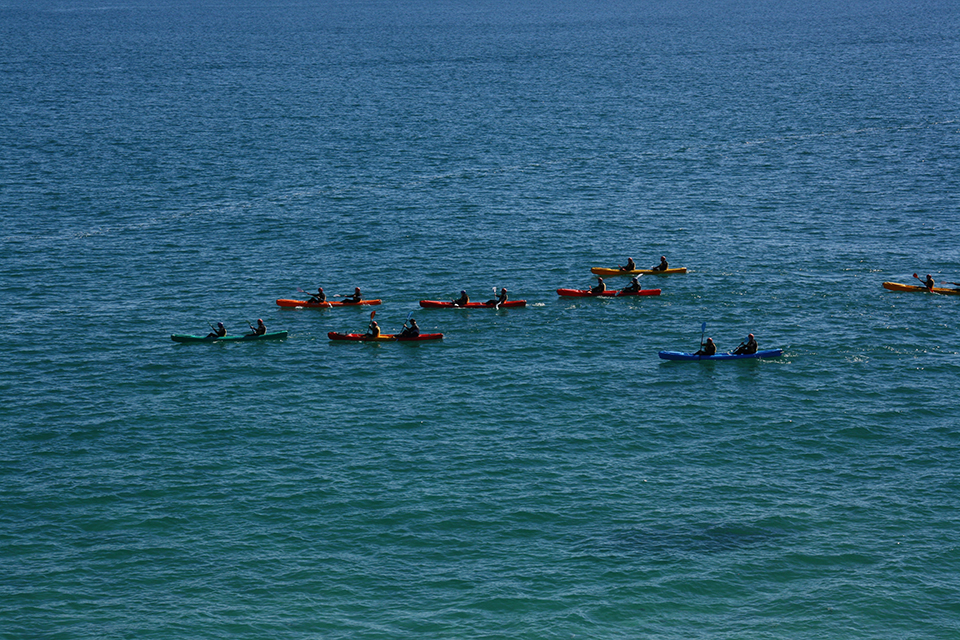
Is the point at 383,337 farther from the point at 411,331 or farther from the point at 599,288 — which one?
the point at 599,288

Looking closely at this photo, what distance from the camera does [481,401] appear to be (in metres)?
67.6

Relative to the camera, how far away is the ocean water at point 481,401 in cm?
4875

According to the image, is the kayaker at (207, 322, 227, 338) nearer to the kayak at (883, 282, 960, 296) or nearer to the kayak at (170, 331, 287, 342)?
the kayak at (170, 331, 287, 342)

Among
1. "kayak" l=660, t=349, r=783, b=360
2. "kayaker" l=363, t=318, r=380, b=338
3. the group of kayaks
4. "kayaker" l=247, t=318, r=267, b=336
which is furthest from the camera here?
"kayaker" l=363, t=318, r=380, b=338

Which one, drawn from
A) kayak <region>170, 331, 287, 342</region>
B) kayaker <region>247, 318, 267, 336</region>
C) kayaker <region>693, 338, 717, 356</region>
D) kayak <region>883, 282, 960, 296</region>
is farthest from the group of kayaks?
kayak <region>883, 282, 960, 296</region>

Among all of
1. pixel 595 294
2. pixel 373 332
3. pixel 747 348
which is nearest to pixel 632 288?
pixel 595 294

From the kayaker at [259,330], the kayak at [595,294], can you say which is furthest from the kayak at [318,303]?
the kayak at [595,294]

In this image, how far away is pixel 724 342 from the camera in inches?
2975

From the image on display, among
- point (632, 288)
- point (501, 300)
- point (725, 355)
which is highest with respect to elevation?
point (632, 288)

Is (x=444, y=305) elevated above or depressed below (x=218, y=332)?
above

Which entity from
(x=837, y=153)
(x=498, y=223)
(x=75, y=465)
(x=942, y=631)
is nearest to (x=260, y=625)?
(x=75, y=465)

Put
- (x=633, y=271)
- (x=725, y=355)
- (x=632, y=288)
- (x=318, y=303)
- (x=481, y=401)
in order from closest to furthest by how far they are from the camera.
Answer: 1. (x=481, y=401)
2. (x=725, y=355)
3. (x=318, y=303)
4. (x=632, y=288)
5. (x=633, y=271)

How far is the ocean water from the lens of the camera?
160 ft

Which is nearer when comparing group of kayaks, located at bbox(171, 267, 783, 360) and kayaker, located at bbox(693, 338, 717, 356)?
kayaker, located at bbox(693, 338, 717, 356)
